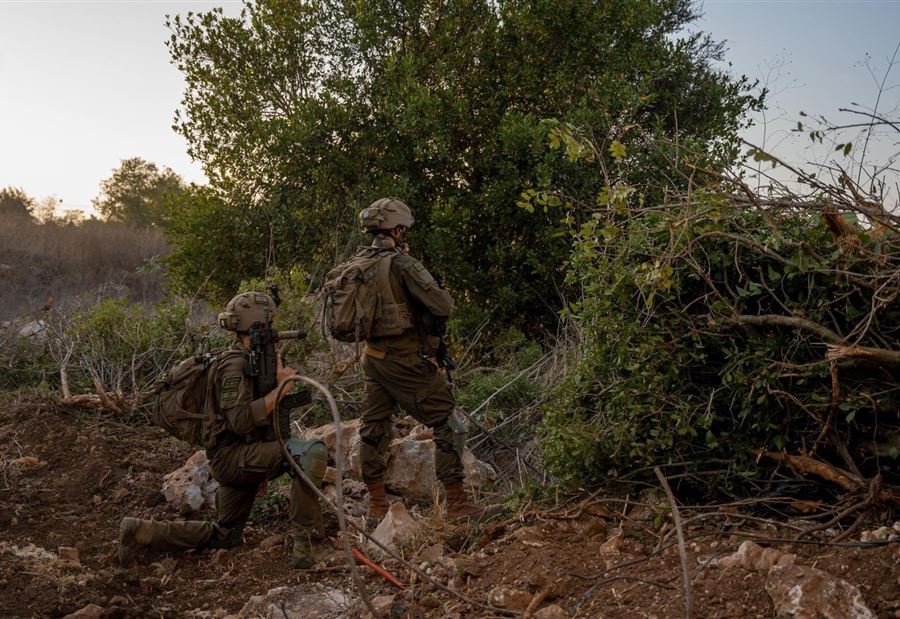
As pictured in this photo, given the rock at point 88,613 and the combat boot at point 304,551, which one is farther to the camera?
the combat boot at point 304,551

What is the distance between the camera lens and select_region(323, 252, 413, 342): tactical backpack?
5.33m

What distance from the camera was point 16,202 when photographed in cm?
3105

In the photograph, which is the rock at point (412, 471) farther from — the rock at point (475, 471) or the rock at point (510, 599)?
the rock at point (510, 599)

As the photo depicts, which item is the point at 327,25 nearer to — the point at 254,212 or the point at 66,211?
the point at 254,212

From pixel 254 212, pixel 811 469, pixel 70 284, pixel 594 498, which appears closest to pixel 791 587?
pixel 811 469

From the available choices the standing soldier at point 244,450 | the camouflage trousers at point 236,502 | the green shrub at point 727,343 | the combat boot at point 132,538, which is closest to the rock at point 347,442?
the camouflage trousers at point 236,502

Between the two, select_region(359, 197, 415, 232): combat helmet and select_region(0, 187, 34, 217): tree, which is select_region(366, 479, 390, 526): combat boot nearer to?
select_region(359, 197, 415, 232): combat helmet

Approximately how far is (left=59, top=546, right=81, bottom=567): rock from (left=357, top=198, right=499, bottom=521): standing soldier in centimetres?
186

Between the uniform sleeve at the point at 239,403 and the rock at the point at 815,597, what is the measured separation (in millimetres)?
3002

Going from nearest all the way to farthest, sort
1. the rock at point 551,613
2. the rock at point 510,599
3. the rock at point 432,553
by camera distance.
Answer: the rock at point 551,613 < the rock at point 510,599 < the rock at point 432,553

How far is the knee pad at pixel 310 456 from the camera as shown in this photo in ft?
16.7

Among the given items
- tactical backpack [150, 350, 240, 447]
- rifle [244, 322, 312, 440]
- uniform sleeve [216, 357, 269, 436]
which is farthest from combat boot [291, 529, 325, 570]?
tactical backpack [150, 350, 240, 447]

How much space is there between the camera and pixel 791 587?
3.02 metres

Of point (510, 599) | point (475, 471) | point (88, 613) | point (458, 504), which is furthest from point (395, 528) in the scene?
point (88, 613)
